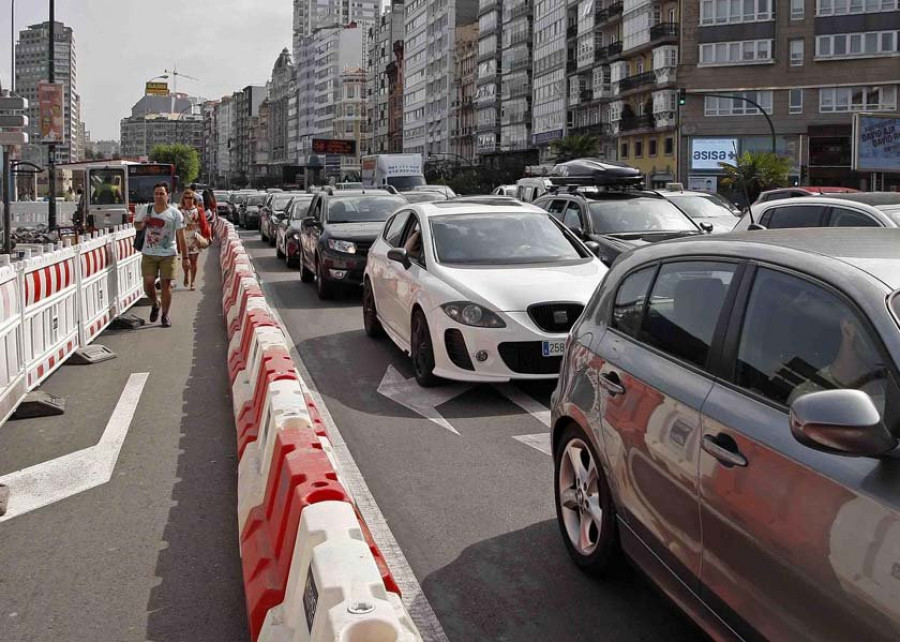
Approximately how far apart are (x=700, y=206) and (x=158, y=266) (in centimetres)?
1031

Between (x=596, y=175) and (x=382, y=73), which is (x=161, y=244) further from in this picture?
(x=382, y=73)

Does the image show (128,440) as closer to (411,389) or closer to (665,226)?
(411,389)

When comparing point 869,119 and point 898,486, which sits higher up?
point 869,119

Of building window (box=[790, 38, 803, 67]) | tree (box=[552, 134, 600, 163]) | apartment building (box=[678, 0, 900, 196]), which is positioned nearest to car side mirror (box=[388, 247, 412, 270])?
apartment building (box=[678, 0, 900, 196])

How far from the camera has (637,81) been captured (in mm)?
75250

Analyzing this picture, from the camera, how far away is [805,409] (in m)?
2.69

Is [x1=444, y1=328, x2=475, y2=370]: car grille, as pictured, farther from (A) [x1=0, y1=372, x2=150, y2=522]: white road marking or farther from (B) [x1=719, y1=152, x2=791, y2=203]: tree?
(B) [x1=719, y1=152, x2=791, y2=203]: tree

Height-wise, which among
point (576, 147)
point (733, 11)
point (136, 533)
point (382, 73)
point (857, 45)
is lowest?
point (136, 533)

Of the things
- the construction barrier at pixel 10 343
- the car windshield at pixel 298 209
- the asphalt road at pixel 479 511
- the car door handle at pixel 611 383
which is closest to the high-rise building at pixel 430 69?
the car windshield at pixel 298 209

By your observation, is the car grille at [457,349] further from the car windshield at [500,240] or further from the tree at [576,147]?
the tree at [576,147]

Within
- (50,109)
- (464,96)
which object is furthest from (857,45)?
(464,96)

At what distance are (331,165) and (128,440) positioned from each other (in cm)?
15954

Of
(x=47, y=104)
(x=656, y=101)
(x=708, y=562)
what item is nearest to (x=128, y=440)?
Result: (x=708, y=562)

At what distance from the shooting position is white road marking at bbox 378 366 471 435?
838 centimetres
